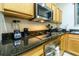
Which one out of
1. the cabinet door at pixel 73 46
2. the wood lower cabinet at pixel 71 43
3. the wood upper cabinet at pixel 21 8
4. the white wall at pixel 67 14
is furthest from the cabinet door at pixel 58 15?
the wood upper cabinet at pixel 21 8

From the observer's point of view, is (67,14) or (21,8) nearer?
(21,8)

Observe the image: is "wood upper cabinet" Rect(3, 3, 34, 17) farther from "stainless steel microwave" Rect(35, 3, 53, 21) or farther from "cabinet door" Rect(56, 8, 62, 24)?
"cabinet door" Rect(56, 8, 62, 24)

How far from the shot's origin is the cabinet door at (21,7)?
1256 millimetres

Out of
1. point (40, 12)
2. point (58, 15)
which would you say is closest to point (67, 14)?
point (58, 15)

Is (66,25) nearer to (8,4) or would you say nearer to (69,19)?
(69,19)

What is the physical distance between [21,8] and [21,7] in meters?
0.01

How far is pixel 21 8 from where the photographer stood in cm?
148

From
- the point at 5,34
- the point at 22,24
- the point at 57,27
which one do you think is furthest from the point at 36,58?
the point at 57,27

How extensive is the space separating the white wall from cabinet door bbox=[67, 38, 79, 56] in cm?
42

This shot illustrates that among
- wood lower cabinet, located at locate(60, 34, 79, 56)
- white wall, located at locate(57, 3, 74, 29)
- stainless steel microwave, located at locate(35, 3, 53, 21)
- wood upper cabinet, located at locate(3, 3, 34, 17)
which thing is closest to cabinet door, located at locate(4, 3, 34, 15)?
wood upper cabinet, located at locate(3, 3, 34, 17)

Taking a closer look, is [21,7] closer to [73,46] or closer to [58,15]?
[58,15]

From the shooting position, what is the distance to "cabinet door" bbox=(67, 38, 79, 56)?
2934 mm

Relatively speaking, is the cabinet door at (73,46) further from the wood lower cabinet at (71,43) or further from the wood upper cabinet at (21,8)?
the wood upper cabinet at (21,8)

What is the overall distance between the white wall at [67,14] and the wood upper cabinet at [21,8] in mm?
1266
